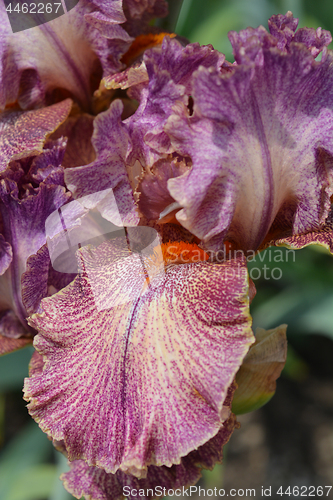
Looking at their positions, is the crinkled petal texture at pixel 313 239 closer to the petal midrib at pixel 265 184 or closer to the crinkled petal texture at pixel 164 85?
the petal midrib at pixel 265 184

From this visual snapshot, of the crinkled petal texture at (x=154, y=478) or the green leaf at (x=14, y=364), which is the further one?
the green leaf at (x=14, y=364)

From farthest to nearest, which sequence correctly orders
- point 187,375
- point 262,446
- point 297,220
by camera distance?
point 262,446, point 297,220, point 187,375

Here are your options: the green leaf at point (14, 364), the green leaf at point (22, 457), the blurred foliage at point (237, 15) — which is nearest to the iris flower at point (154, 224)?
the green leaf at point (14, 364)

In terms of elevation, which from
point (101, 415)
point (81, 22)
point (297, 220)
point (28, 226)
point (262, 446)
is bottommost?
point (262, 446)

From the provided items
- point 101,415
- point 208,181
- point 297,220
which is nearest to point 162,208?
point 208,181

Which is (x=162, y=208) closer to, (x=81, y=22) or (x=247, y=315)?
(x=247, y=315)

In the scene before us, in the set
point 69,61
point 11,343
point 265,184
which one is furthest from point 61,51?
point 11,343
